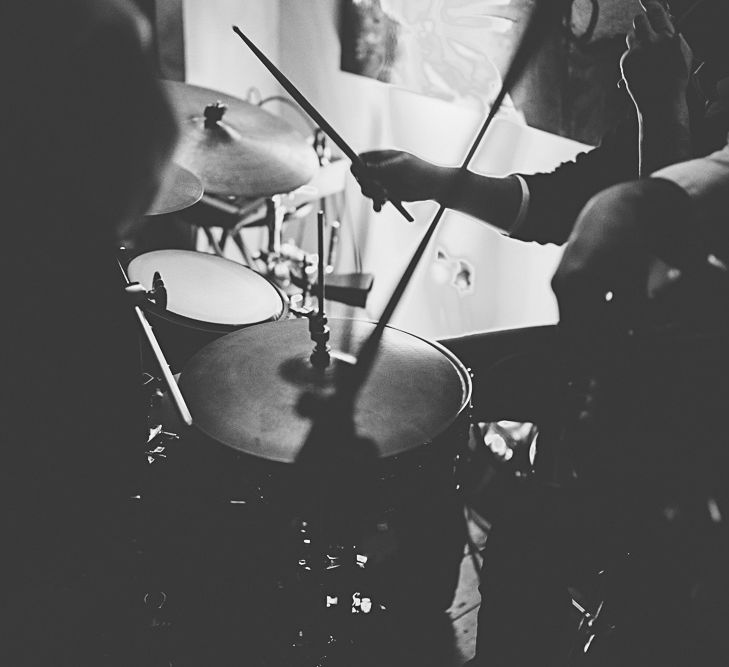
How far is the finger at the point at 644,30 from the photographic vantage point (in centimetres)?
115

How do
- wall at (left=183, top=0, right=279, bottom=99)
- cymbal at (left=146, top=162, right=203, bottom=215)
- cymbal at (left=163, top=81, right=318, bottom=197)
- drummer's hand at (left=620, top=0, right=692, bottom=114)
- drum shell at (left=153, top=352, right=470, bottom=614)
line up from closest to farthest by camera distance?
drum shell at (left=153, top=352, right=470, bottom=614)
drummer's hand at (left=620, top=0, right=692, bottom=114)
cymbal at (left=146, top=162, right=203, bottom=215)
cymbal at (left=163, top=81, right=318, bottom=197)
wall at (left=183, top=0, right=279, bottom=99)

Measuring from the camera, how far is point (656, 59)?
3.74 feet

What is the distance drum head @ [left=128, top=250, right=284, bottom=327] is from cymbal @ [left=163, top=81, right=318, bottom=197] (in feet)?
0.71

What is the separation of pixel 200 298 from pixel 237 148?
1.79 ft

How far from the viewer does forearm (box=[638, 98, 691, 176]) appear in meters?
1.17

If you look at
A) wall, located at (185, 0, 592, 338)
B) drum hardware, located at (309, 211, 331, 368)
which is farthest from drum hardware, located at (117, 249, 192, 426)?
wall, located at (185, 0, 592, 338)

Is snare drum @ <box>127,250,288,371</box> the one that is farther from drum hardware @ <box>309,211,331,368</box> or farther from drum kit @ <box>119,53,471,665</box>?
drum hardware @ <box>309,211,331,368</box>

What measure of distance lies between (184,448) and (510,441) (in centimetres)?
146

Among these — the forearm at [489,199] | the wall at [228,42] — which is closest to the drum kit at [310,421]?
the forearm at [489,199]

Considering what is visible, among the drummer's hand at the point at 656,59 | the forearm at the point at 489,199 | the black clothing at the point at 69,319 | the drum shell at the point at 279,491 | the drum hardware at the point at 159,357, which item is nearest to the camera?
the black clothing at the point at 69,319

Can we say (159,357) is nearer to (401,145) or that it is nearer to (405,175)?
(405,175)

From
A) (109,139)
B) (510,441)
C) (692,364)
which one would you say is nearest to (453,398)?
(692,364)

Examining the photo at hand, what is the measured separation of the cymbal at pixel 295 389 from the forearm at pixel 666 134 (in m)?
0.51

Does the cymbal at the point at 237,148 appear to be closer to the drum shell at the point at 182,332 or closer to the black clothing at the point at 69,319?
the drum shell at the point at 182,332
